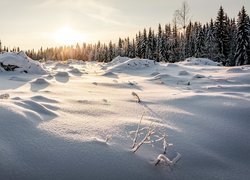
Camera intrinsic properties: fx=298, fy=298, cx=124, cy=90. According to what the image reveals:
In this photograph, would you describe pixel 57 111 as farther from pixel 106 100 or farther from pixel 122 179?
pixel 122 179

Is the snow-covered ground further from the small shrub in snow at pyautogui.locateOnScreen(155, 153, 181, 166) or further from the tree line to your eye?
the tree line

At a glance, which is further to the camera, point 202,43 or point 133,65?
point 202,43

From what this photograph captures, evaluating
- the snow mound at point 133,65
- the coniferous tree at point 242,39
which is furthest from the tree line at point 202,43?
the snow mound at point 133,65

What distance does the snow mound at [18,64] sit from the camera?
7.46 metres

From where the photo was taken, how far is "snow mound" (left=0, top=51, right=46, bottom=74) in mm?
7461

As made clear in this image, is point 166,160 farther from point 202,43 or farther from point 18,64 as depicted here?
point 202,43

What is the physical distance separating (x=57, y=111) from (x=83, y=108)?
1.06 feet

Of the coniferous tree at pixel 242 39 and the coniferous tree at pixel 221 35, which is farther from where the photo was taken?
the coniferous tree at pixel 221 35

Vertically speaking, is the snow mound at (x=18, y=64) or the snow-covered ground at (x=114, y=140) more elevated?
the snow mound at (x=18, y=64)

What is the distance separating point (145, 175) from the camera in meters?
1.84

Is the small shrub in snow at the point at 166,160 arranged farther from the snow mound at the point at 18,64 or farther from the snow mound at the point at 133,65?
the snow mound at the point at 133,65

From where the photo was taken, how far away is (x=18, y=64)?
25.2 ft

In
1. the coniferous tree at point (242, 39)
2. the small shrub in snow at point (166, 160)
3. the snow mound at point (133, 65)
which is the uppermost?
the coniferous tree at point (242, 39)

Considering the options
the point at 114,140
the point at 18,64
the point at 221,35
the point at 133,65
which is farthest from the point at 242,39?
the point at 114,140
